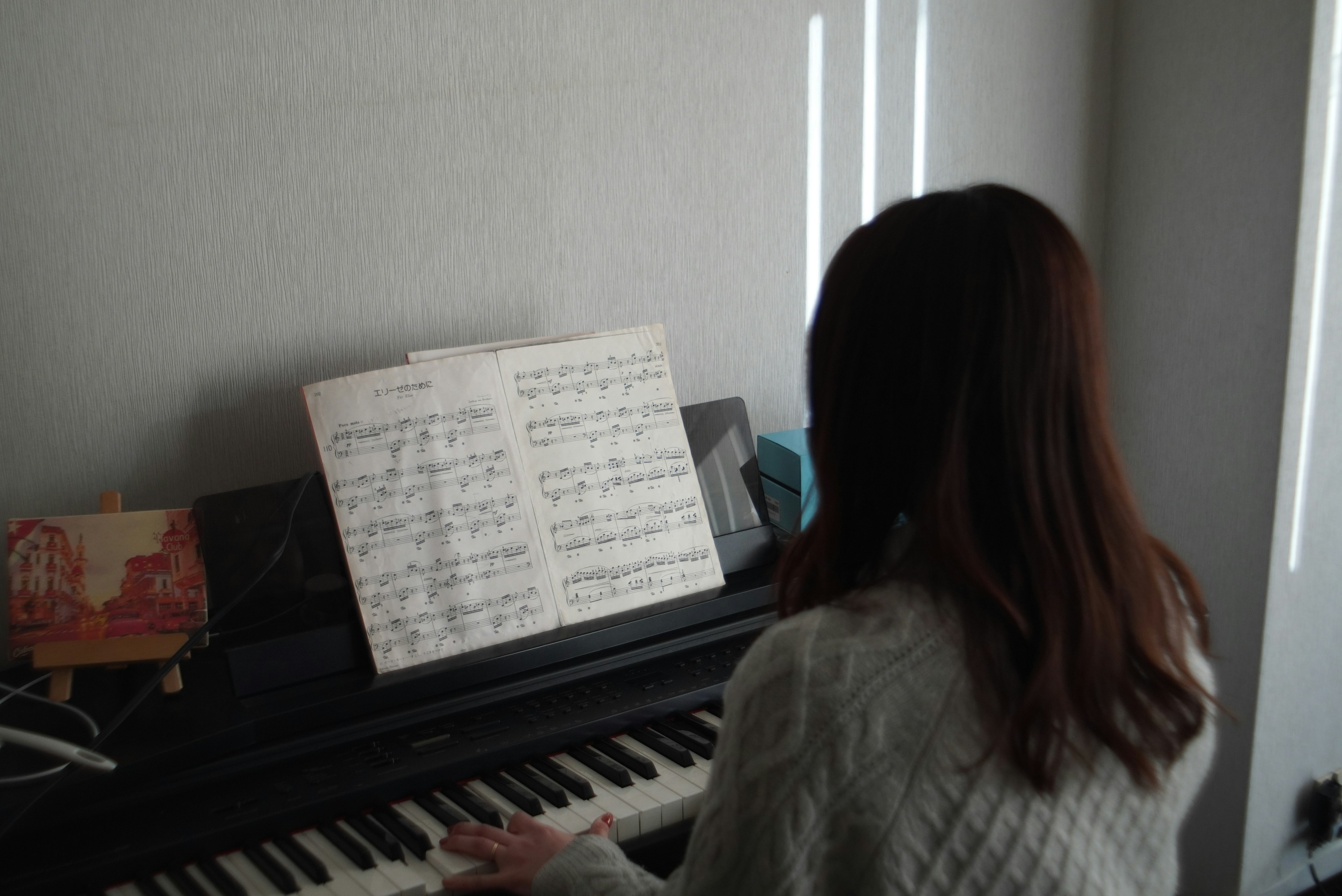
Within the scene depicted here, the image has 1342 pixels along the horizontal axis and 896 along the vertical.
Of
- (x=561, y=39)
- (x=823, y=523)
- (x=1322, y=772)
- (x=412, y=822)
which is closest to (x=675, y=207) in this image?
(x=561, y=39)

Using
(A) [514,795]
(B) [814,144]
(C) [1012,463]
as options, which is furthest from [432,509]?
(B) [814,144]

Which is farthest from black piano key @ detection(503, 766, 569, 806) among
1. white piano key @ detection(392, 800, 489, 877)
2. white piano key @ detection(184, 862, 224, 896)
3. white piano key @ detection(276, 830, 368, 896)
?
white piano key @ detection(184, 862, 224, 896)

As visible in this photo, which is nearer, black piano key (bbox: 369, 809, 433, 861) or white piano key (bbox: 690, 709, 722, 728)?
black piano key (bbox: 369, 809, 433, 861)

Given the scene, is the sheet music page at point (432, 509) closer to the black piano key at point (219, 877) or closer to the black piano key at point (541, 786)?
the black piano key at point (541, 786)

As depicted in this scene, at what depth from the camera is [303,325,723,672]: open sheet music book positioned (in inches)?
46.6

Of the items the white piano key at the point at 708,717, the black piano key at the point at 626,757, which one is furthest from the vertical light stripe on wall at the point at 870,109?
the black piano key at the point at 626,757

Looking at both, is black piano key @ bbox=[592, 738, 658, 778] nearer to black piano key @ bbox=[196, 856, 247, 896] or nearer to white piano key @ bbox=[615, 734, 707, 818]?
white piano key @ bbox=[615, 734, 707, 818]

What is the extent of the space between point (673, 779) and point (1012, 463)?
632 millimetres

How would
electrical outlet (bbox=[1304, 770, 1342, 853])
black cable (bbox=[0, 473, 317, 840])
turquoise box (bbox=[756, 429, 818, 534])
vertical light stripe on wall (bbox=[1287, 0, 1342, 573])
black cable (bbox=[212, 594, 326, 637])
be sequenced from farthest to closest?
electrical outlet (bbox=[1304, 770, 1342, 853]) → vertical light stripe on wall (bbox=[1287, 0, 1342, 573]) → turquoise box (bbox=[756, 429, 818, 534]) → black cable (bbox=[212, 594, 326, 637]) → black cable (bbox=[0, 473, 317, 840])

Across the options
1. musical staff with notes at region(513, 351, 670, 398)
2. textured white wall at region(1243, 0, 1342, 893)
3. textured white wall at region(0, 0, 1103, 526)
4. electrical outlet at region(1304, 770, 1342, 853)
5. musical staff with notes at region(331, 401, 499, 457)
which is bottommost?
electrical outlet at region(1304, 770, 1342, 853)

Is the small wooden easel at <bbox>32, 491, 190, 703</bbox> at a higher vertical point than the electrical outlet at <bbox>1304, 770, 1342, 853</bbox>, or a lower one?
higher

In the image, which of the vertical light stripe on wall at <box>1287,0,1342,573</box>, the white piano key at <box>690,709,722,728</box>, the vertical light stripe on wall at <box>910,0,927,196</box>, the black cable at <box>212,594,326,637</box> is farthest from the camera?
the vertical light stripe on wall at <box>910,0,927,196</box>

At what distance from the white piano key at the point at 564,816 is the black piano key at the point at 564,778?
0.01 meters

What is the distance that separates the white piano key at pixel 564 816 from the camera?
108cm
